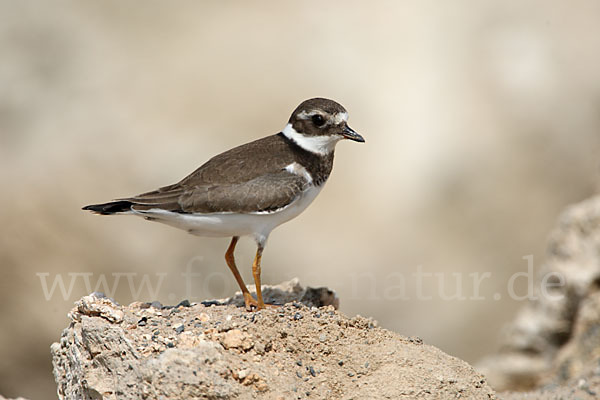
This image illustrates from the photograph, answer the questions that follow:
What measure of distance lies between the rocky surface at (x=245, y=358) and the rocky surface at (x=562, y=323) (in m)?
3.66

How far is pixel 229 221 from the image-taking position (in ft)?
24.8

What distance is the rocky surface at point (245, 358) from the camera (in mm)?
5625

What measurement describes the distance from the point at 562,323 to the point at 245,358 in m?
5.91

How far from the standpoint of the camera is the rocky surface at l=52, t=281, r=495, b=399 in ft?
18.5

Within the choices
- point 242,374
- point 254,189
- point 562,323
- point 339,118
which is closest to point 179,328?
point 242,374

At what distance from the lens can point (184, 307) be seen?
7.17 metres

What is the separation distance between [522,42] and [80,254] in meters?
11.4

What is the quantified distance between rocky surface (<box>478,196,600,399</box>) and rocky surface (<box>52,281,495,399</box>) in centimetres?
366

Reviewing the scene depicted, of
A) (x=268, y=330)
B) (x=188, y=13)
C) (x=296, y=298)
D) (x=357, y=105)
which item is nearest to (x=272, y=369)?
(x=268, y=330)

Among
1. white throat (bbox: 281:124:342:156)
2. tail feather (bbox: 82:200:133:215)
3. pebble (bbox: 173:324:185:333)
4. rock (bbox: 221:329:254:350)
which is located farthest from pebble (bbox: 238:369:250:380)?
white throat (bbox: 281:124:342:156)

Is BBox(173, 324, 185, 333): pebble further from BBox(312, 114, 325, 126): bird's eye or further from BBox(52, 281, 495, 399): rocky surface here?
BBox(312, 114, 325, 126): bird's eye

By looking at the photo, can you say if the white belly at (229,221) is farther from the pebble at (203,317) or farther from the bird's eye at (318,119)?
the pebble at (203,317)

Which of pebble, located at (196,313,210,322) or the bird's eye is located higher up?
the bird's eye

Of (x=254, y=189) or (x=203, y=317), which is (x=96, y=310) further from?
(x=254, y=189)
